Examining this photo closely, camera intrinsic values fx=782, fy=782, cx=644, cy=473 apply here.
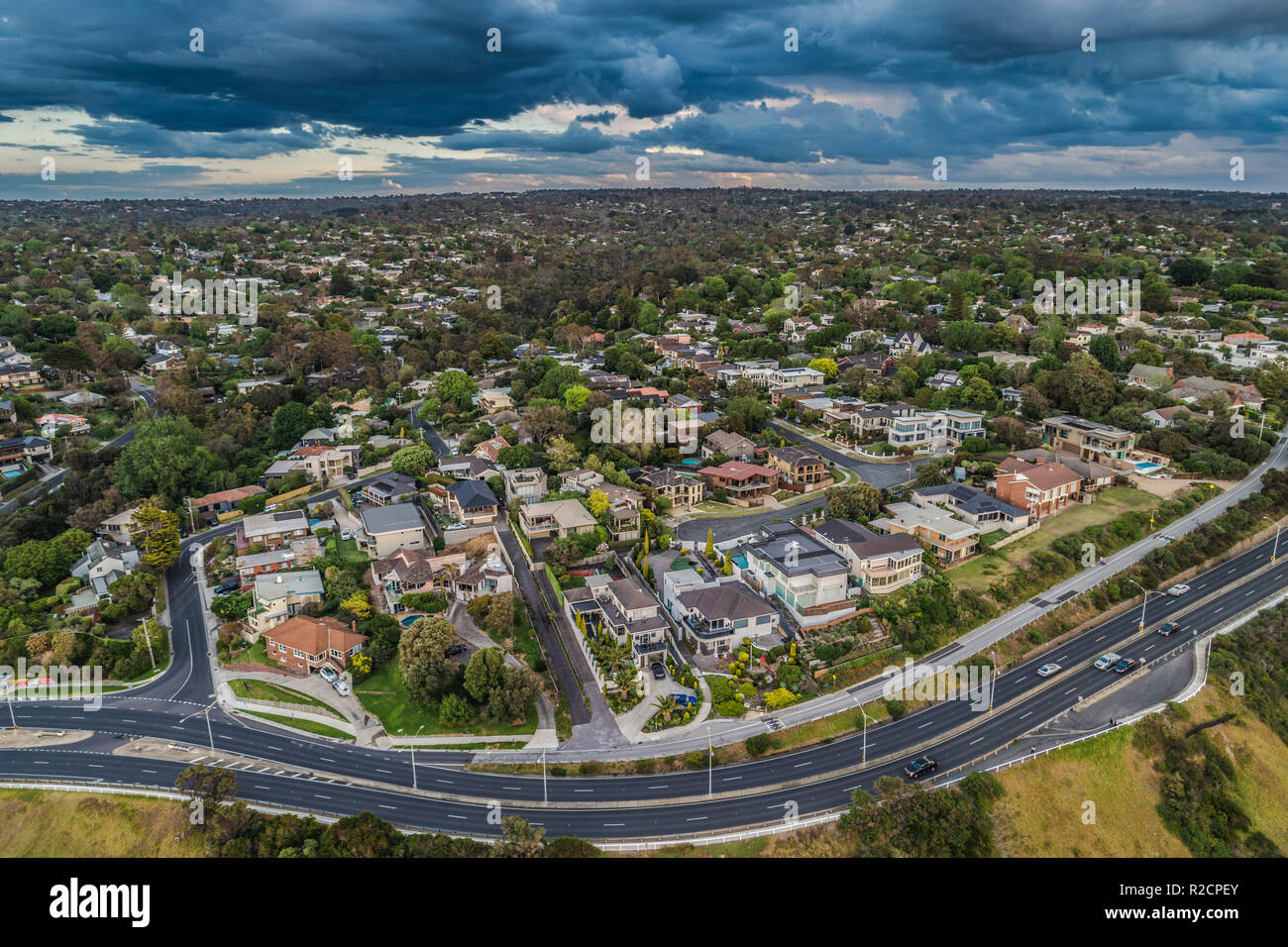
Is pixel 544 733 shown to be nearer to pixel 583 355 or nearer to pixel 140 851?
pixel 140 851

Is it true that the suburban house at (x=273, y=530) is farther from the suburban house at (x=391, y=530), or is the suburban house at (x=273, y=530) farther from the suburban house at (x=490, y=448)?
the suburban house at (x=490, y=448)

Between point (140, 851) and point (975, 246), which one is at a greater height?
point (975, 246)

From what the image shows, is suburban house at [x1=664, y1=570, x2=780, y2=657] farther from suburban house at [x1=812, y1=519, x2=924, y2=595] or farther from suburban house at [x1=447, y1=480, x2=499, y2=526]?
suburban house at [x1=447, y1=480, x2=499, y2=526]

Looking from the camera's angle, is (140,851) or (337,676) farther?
(337,676)

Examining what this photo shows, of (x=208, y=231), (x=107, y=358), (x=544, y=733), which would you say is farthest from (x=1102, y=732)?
(x=208, y=231)

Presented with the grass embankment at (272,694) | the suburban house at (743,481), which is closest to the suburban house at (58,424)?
the grass embankment at (272,694)
